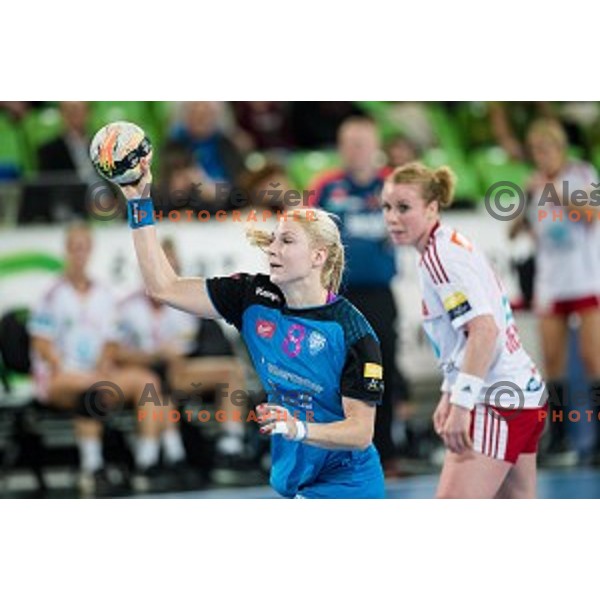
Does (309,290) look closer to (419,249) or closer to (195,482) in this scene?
(419,249)

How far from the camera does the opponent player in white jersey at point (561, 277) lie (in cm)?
1167

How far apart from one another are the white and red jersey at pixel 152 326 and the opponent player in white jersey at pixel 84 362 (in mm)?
100

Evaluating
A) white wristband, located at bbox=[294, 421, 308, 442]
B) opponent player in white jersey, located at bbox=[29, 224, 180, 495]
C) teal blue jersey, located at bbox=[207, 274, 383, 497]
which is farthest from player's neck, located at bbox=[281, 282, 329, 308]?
opponent player in white jersey, located at bbox=[29, 224, 180, 495]

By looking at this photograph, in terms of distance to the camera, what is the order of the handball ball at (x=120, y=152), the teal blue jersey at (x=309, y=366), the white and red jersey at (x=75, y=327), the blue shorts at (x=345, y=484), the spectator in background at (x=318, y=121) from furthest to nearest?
the spectator in background at (x=318, y=121) → the white and red jersey at (x=75, y=327) → the blue shorts at (x=345, y=484) → the teal blue jersey at (x=309, y=366) → the handball ball at (x=120, y=152)

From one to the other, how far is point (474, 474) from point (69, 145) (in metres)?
4.60

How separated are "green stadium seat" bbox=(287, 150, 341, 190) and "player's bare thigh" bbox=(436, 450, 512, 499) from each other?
11.9 ft

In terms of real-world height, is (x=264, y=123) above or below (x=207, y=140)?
above

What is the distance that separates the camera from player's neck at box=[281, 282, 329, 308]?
7875mm

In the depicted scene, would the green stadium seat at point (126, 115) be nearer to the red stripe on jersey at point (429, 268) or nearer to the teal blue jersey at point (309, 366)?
the red stripe on jersey at point (429, 268)

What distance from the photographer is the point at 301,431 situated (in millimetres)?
7387

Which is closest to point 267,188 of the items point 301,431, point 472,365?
point 472,365

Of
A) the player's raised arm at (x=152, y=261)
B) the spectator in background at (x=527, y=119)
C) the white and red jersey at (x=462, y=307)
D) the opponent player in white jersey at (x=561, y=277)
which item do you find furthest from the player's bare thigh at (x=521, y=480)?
the spectator in background at (x=527, y=119)

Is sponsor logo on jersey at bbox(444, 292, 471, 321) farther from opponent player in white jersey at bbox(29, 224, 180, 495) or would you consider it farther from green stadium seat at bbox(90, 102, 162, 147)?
green stadium seat at bbox(90, 102, 162, 147)

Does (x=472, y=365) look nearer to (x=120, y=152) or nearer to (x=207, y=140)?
(x=120, y=152)
